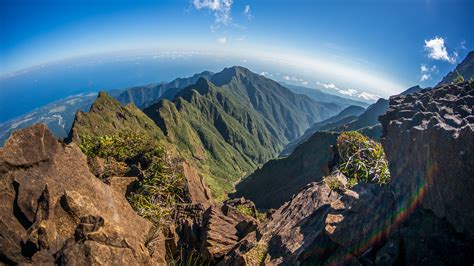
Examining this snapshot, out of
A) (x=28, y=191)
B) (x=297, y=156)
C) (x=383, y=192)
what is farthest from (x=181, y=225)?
(x=297, y=156)

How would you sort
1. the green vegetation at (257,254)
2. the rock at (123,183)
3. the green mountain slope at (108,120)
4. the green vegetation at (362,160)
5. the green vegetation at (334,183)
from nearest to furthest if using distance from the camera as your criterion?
1. the green vegetation at (257,254)
2. the green vegetation at (334,183)
3. the green vegetation at (362,160)
4. the rock at (123,183)
5. the green mountain slope at (108,120)

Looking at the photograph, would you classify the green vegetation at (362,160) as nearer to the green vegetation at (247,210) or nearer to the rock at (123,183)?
the green vegetation at (247,210)

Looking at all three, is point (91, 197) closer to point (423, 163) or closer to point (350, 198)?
point (350, 198)

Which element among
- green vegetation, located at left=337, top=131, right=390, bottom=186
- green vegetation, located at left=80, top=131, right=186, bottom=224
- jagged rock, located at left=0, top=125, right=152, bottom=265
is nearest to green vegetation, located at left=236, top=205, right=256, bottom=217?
green vegetation, located at left=80, top=131, right=186, bottom=224

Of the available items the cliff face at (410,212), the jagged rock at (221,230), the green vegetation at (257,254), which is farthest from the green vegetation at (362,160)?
the jagged rock at (221,230)

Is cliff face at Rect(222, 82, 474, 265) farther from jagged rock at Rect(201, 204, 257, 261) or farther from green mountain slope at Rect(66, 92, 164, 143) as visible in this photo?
green mountain slope at Rect(66, 92, 164, 143)

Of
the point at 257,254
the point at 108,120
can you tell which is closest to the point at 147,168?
the point at 257,254
